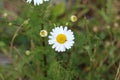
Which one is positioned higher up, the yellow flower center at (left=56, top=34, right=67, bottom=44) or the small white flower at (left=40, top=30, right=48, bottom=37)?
the small white flower at (left=40, top=30, right=48, bottom=37)

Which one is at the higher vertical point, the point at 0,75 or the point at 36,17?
the point at 36,17

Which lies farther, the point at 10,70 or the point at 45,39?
the point at 10,70

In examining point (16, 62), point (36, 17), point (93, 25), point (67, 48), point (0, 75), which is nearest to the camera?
point (67, 48)

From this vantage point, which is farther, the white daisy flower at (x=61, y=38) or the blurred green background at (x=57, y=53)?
the blurred green background at (x=57, y=53)

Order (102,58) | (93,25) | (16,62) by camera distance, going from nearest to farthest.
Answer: (16,62) → (102,58) → (93,25)

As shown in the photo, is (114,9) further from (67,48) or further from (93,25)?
(67,48)

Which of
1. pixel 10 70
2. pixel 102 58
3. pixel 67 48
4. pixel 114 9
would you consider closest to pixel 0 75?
pixel 10 70

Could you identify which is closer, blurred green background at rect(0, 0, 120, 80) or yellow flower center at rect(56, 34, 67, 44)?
yellow flower center at rect(56, 34, 67, 44)

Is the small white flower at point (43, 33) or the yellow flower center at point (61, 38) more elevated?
the small white flower at point (43, 33)
